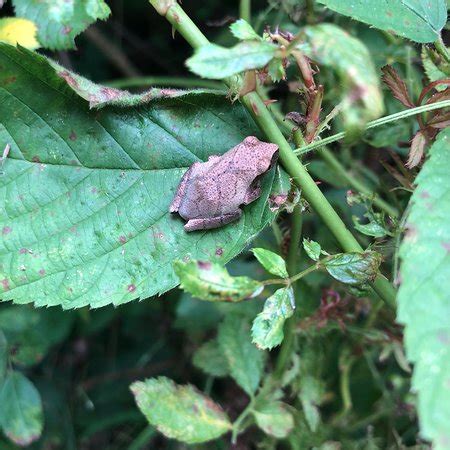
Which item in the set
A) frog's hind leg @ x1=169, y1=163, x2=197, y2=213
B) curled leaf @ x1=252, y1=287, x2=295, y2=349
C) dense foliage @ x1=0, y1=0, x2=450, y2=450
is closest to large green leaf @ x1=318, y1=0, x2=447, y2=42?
dense foliage @ x1=0, y1=0, x2=450, y2=450

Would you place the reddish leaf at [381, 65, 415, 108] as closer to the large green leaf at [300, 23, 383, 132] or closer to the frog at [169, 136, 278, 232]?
the frog at [169, 136, 278, 232]

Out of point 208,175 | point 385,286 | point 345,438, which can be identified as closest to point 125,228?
point 208,175

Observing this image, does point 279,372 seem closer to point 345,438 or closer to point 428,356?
point 345,438

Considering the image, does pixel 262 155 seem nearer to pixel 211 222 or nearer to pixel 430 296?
pixel 211 222

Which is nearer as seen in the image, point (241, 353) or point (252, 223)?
point (252, 223)

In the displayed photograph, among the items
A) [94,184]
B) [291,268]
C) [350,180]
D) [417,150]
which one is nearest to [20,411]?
[94,184]

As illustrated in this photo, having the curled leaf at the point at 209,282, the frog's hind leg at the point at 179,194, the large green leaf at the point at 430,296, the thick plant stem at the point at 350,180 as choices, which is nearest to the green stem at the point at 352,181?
the thick plant stem at the point at 350,180
